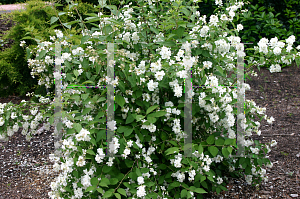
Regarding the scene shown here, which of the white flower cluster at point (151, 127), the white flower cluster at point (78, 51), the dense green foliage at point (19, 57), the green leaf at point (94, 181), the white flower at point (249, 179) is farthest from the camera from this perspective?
the dense green foliage at point (19, 57)

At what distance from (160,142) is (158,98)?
1.05 ft

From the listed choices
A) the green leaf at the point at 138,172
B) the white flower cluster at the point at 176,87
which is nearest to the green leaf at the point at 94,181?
the green leaf at the point at 138,172

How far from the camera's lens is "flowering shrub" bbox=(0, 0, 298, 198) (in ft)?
5.71

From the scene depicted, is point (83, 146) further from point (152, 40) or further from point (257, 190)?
point (257, 190)

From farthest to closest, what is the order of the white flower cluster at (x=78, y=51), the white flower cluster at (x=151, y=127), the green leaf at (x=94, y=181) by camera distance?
the white flower cluster at (x=78, y=51) < the white flower cluster at (x=151, y=127) < the green leaf at (x=94, y=181)

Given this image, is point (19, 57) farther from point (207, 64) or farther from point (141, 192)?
point (141, 192)

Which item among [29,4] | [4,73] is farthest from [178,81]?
[29,4]

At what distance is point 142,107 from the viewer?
6.26 feet

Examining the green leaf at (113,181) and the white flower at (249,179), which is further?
the white flower at (249,179)

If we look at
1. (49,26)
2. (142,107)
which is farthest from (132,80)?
(49,26)

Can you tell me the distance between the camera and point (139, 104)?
1.85 metres

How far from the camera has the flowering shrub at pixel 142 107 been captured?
1.74 m

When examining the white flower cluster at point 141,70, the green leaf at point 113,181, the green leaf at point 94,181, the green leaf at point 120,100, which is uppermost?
the white flower cluster at point 141,70

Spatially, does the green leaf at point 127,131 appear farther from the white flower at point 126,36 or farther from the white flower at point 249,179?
the white flower at point 249,179
